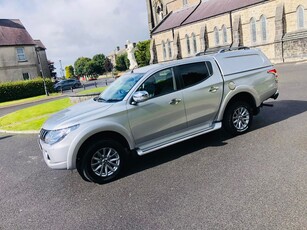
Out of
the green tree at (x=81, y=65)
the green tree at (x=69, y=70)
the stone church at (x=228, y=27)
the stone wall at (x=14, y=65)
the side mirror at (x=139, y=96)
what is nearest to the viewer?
the side mirror at (x=139, y=96)

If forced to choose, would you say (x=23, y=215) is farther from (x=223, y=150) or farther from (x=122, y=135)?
(x=223, y=150)

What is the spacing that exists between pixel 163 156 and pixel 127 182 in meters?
1.26

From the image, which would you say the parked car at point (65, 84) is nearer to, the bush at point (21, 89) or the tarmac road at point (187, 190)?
the bush at point (21, 89)

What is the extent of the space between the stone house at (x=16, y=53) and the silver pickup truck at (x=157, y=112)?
111ft

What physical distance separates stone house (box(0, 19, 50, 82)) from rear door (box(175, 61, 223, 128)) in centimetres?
3382

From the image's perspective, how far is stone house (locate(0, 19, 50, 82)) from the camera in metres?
35.9

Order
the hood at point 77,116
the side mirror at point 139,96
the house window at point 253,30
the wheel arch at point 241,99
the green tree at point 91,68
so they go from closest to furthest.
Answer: the hood at point 77,116 → the side mirror at point 139,96 → the wheel arch at point 241,99 → the house window at point 253,30 → the green tree at point 91,68

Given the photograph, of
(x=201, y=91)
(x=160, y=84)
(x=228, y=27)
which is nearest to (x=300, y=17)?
(x=228, y=27)

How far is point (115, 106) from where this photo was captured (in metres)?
4.95

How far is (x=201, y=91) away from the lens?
5.68 metres

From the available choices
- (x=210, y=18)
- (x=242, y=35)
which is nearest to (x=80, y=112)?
(x=242, y=35)

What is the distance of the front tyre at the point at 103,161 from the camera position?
4.65m

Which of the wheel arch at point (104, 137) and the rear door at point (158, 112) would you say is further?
the rear door at point (158, 112)

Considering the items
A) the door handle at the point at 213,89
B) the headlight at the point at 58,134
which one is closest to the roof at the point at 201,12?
the door handle at the point at 213,89
